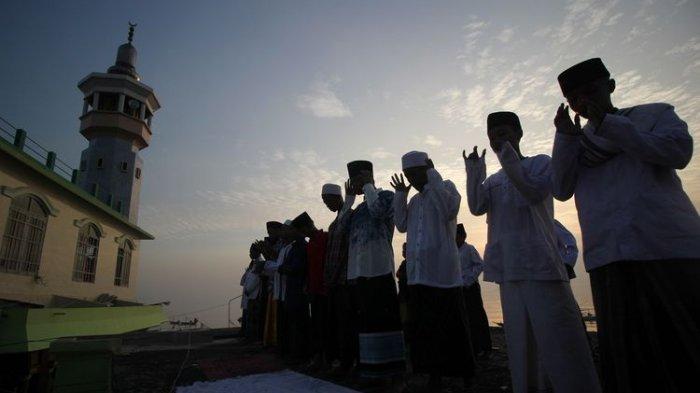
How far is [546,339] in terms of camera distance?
81.9 inches

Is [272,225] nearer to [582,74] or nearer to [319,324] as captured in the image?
[319,324]

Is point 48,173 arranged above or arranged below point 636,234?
above

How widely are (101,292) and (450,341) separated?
1600 cm

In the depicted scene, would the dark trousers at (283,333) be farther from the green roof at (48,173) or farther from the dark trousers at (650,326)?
the green roof at (48,173)

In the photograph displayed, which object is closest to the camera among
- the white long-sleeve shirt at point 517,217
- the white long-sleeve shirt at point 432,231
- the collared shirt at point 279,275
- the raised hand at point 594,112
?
the raised hand at point 594,112

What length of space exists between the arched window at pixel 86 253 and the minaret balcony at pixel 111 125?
775 centimetres

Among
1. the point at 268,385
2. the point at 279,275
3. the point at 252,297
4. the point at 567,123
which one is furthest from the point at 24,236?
the point at 567,123

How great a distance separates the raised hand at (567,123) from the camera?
180cm

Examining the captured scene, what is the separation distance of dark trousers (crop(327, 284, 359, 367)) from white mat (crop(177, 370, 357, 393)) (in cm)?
46

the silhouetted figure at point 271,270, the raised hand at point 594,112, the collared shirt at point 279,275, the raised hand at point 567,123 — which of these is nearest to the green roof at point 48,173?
the silhouetted figure at point 271,270

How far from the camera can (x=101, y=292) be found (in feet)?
48.4

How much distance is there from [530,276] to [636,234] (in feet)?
2.56

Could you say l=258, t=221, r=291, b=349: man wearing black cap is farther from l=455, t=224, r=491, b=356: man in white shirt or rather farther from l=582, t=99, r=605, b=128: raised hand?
l=582, t=99, r=605, b=128: raised hand

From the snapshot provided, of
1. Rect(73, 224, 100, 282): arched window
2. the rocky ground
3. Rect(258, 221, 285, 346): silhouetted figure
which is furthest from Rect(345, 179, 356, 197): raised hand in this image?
Rect(73, 224, 100, 282): arched window
